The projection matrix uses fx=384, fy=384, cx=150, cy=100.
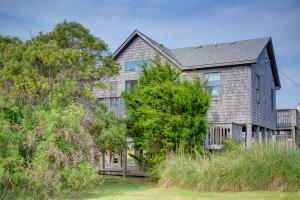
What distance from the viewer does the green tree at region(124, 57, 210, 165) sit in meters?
14.5

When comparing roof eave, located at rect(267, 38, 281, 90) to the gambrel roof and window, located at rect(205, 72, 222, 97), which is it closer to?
the gambrel roof

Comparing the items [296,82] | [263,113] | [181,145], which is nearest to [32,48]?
[181,145]

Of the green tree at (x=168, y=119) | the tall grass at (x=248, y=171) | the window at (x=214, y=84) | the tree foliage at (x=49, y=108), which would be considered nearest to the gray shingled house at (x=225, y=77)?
the window at (x=214, y=84)

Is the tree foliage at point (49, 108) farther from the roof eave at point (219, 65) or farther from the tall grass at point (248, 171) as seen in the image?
the roof eave at point (219, 65)

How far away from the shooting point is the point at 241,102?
19.8m

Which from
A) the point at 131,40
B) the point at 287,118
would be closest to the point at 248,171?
the point at 131,40

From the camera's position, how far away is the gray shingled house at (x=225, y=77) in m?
18.8

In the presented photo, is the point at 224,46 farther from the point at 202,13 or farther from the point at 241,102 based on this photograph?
the point at 241,102

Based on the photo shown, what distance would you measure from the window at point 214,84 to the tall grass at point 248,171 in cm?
797

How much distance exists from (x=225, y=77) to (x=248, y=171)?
29.5 ft

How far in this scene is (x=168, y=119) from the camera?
14.5 m

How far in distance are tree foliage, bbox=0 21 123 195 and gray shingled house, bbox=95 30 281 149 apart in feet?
12.8

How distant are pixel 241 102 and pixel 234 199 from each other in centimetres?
1025

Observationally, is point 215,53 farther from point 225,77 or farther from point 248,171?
point 248,171
